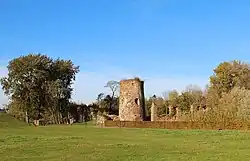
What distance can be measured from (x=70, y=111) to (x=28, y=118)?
7.92m

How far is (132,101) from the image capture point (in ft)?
196

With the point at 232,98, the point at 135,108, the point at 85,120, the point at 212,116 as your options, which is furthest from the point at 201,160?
the point at 85,120

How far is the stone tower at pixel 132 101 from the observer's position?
5969 cm

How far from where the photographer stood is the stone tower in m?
59.7

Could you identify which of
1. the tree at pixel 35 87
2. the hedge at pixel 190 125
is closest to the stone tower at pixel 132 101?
the hedge at pixel 190 125

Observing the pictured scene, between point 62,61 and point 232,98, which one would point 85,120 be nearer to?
point 62,61

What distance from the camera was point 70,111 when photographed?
75.1 m

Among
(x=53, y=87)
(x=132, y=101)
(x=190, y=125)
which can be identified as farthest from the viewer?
(x=53, y=87)

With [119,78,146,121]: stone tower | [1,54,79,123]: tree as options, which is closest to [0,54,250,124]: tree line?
[1,54,79,123]: tree

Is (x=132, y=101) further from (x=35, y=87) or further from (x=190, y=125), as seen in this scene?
(x=35, y=87)

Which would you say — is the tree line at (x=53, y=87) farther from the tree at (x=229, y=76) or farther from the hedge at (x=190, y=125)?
the hedge at (x=190, y=125)

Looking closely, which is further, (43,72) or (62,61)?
(62,61)

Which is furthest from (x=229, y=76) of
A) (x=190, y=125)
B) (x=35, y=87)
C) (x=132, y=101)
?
(x=35, y=87)

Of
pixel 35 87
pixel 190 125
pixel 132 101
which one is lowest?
pixel 190 125
